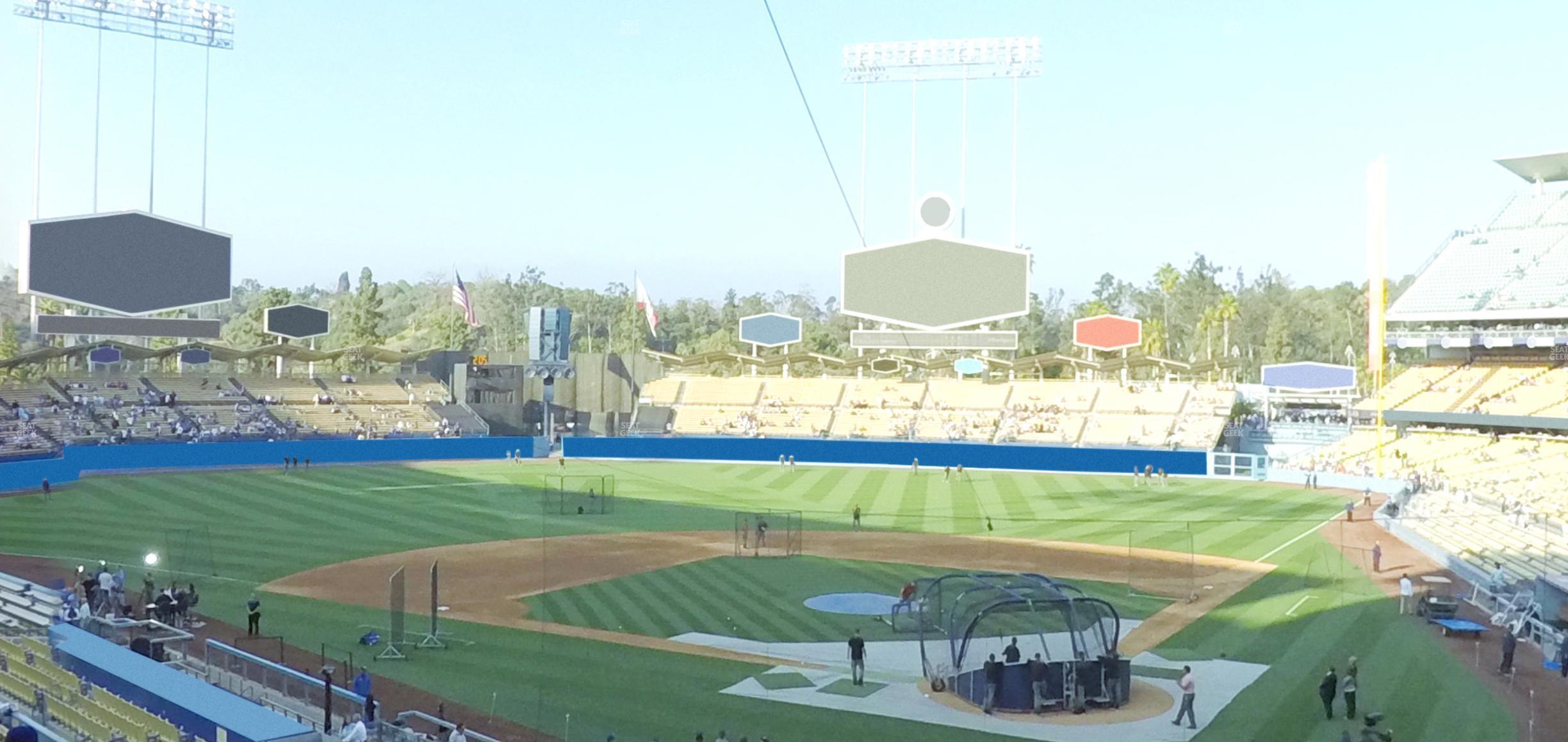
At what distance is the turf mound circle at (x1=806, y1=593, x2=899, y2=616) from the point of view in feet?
92.3

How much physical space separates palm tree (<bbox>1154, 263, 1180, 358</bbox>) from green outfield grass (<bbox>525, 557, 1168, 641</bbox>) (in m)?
104

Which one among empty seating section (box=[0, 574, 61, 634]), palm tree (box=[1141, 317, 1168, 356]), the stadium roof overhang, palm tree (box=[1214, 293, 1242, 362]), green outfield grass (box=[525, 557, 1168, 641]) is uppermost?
the stadium roof overhang

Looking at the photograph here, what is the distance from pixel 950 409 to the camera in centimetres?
7594

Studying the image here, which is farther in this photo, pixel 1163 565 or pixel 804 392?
pixel 804 392

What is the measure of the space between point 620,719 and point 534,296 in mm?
169708

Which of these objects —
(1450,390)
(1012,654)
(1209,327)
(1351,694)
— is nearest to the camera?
(1351,694)

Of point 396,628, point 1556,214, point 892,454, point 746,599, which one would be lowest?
point 746,599

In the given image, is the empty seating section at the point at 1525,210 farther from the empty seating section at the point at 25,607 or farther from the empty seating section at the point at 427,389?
the empty seating section at the point at 25,607

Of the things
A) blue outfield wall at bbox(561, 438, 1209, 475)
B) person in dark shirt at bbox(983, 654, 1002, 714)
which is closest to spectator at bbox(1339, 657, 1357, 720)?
person in dark shirt at bbox(983, 654, 1002, 714)

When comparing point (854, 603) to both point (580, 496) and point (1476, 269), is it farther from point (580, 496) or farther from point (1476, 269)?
point (1476, 269)

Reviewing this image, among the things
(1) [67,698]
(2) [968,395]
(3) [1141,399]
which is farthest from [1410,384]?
(1) [67,698]

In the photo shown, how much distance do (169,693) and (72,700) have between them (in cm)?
165

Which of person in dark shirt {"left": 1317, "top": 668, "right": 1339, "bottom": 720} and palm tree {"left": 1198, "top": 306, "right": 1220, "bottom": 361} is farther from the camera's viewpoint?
palm tree {"left": 1198, "top": 306, "right": 1220, "bottom": 361}

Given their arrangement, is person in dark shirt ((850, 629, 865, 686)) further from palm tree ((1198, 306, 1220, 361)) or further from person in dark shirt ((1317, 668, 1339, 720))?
palm tree ((1198, 306, 1220, 361))
